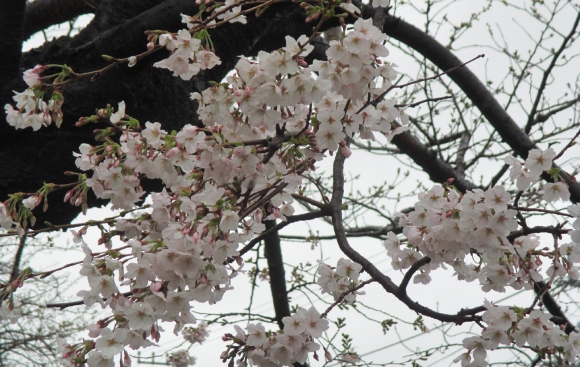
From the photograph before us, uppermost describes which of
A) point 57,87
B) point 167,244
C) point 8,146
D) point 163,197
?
point 8,146

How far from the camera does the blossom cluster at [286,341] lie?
148cm

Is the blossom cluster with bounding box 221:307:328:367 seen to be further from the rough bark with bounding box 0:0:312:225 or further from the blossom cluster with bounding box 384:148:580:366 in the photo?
the rough bark with bounding box 0:0:312:225

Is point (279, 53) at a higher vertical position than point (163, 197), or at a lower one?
higher

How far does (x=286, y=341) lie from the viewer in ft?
4.86

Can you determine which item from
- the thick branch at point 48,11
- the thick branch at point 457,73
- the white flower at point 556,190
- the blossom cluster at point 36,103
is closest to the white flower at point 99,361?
the blossom cluster at point 36,103

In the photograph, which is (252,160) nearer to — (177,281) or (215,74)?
(177,281)

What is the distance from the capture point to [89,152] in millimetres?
1530

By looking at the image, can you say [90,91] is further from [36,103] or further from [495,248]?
[495,248]

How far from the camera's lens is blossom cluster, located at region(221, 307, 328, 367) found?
148cm

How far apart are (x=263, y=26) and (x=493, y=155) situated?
2.60m

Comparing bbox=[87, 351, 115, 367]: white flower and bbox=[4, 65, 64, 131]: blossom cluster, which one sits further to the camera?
bbox=[4, 65, 64, 131]: blossom cluster

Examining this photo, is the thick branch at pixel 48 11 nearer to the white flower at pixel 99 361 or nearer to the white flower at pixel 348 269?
the white flower at pixel 348 269

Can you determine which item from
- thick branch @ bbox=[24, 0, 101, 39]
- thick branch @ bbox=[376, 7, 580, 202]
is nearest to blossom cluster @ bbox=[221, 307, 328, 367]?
thick branch @ bbox=[376, 7, 580, 202]

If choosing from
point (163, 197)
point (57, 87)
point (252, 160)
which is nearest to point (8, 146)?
point (57, 87)
